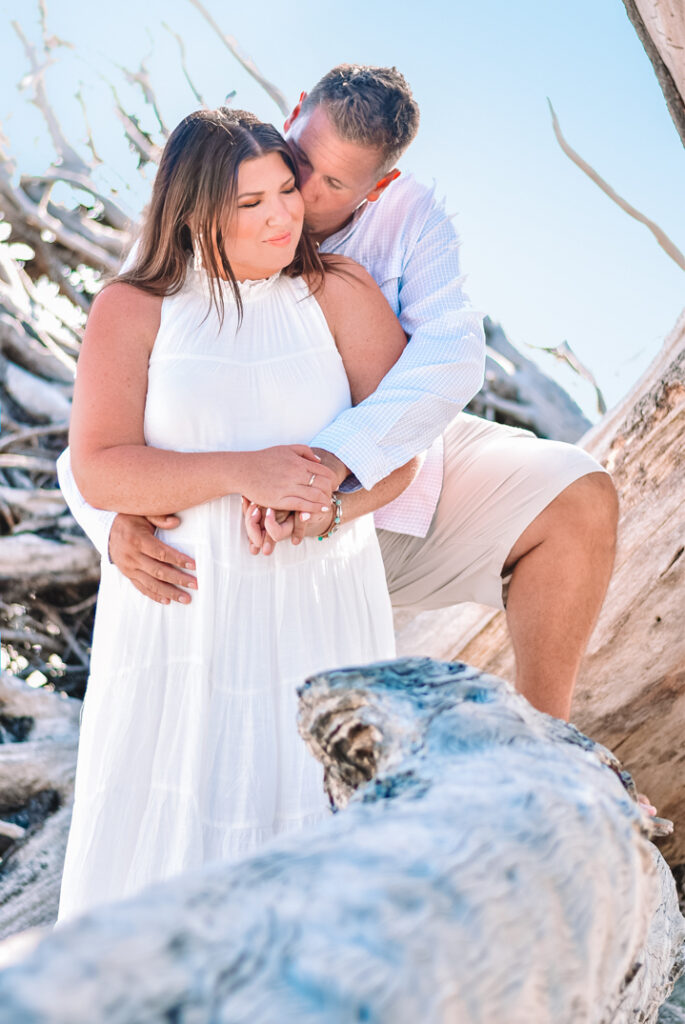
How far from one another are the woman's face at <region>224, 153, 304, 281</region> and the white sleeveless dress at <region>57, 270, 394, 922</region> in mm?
116

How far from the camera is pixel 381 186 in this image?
2453 millimetres

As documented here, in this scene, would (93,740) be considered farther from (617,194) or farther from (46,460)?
(617,194)

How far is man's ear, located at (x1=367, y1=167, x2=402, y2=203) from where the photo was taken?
2436 mm

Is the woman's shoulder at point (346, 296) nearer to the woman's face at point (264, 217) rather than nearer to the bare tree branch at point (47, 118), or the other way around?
the woman's face at point (264, 217)

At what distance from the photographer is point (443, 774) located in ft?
3.04

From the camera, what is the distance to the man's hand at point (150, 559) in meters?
1.87

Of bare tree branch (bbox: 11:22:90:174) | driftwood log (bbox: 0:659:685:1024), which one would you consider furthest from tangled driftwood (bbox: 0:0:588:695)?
driftwood log (bbox: 0:659:685:1024)

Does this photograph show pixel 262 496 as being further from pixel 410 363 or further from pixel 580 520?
pixel 580 520

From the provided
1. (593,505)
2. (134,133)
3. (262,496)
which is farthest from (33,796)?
(134,133)

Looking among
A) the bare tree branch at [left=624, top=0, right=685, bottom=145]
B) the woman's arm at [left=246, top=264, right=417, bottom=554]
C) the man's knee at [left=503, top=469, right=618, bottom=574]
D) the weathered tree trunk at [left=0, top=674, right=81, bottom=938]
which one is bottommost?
the weathered tree trunk at [left=0, top=674, right=81, bottom=938]

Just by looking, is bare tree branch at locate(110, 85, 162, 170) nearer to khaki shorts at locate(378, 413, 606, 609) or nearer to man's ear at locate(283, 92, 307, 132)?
man's ear at locate(283, 92, 307, 132)

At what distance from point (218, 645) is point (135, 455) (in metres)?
0.38

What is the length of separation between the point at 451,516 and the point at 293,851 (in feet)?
4.94

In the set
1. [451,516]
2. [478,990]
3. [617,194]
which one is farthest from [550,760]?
[617,194]
